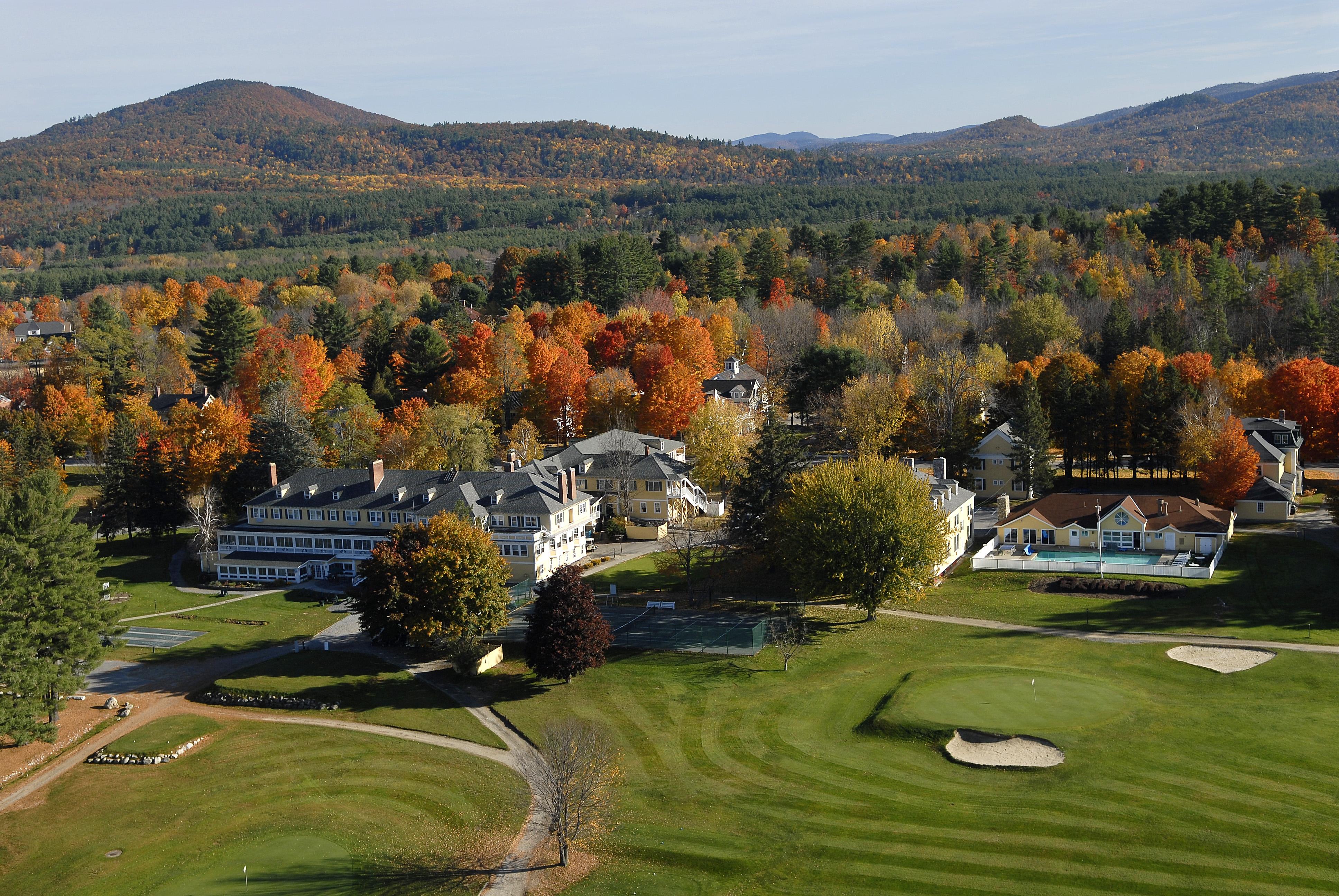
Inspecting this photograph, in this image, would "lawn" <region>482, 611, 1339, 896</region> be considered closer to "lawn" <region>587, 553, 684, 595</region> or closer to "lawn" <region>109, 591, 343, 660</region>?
"lawn" <region>587, 553, 684, 595</region>

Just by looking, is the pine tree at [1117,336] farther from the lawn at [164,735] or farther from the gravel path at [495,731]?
the lawn at [164,735]

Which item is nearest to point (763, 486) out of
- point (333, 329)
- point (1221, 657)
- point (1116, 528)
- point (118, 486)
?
point (1116, 528)

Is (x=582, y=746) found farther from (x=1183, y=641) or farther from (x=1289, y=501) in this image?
(x=1289, y=501)

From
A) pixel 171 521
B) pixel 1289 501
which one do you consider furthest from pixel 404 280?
pixel 1289 501

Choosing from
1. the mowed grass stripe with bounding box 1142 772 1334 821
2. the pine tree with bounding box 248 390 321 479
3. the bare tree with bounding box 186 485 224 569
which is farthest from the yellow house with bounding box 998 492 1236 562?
the bare tree with bounding box 186 485 224 569

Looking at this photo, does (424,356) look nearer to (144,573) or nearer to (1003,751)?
(144,573)

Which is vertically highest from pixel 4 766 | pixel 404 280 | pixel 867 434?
pixel 404 280

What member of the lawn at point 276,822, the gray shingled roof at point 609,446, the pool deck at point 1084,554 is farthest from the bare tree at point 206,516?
the pool deck at point 1084,554
